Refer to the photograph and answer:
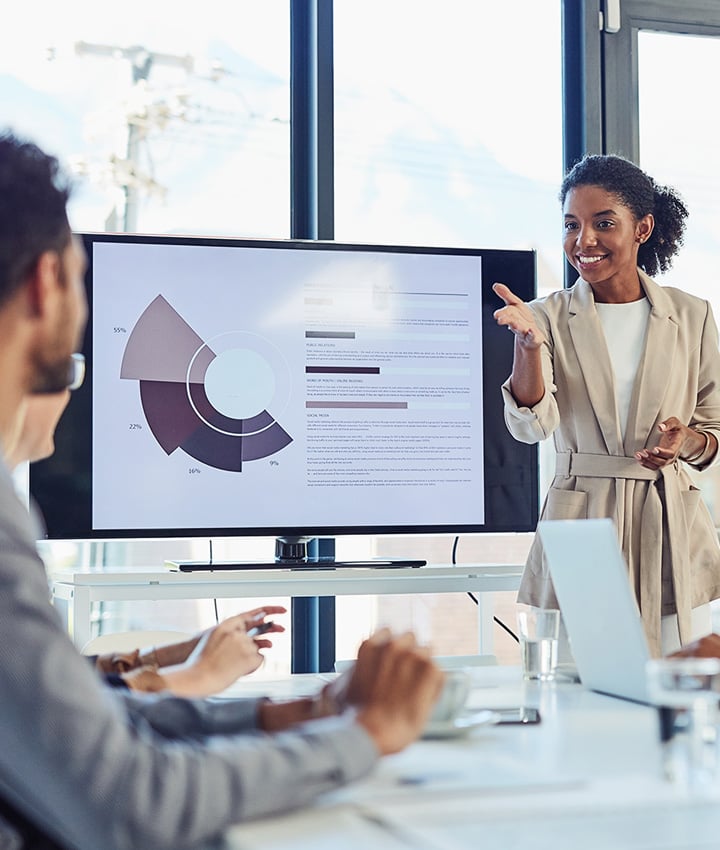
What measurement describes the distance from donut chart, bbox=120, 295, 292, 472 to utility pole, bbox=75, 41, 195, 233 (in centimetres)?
44

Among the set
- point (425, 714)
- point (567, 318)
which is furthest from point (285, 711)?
point (567, 318)

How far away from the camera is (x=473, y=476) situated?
3.79 metres

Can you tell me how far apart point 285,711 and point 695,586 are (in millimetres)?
2149

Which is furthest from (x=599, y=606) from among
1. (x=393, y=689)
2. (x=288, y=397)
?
(x=288, y=397)

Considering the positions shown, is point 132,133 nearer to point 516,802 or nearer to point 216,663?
point 216,663

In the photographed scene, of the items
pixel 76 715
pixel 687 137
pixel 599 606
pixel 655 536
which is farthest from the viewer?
pixel 687 137

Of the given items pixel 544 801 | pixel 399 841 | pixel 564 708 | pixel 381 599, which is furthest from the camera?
pixel 381 599

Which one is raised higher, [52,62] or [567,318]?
[52,62]

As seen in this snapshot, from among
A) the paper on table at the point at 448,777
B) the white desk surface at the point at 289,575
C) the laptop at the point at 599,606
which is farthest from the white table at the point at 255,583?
the paper on table at the point at 448,777

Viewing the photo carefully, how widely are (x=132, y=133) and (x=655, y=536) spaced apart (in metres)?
2.09

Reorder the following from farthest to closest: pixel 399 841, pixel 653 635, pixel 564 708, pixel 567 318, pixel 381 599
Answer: pixel 381 599, pixel 567 318, pixel 653 635, pixel 564 708, pixel 399 841

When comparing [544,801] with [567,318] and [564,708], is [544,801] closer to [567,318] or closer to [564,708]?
[564,708]

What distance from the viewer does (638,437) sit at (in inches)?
124

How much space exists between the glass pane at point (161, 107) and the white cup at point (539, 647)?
2.34 meters
